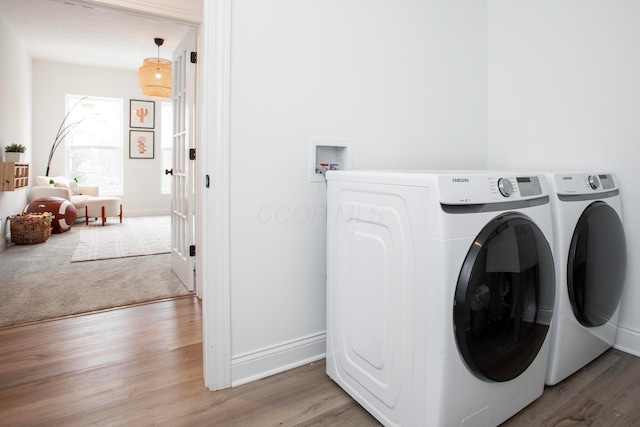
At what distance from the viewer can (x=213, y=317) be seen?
1.58m

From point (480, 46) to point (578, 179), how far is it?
120 cm

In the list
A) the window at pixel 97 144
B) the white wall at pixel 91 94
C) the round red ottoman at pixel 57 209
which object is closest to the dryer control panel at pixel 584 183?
the round red ottoman at pixel 57 209

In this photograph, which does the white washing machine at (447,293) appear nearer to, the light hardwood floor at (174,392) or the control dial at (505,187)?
the control dial at (505,187)

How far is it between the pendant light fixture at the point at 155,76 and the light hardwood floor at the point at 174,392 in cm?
316

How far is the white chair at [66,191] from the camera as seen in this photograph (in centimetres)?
532

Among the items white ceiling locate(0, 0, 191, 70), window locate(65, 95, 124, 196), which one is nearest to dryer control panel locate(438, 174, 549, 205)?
white ceiling locate(0, 0, 191, 70)

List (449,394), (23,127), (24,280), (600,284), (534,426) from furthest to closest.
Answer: (23,127) → (24,280) → (600,284) → (534,426) → (449,394)

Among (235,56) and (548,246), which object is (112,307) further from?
(548,246)

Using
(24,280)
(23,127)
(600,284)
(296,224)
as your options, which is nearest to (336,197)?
(296,224)

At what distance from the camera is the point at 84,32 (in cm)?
484

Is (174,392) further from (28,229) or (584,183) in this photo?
(28,229)

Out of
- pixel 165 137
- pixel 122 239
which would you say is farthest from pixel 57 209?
pixel 165 137

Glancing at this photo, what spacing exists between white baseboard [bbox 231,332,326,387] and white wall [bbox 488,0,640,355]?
1523mm

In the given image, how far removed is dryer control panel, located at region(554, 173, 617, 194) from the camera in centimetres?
151
